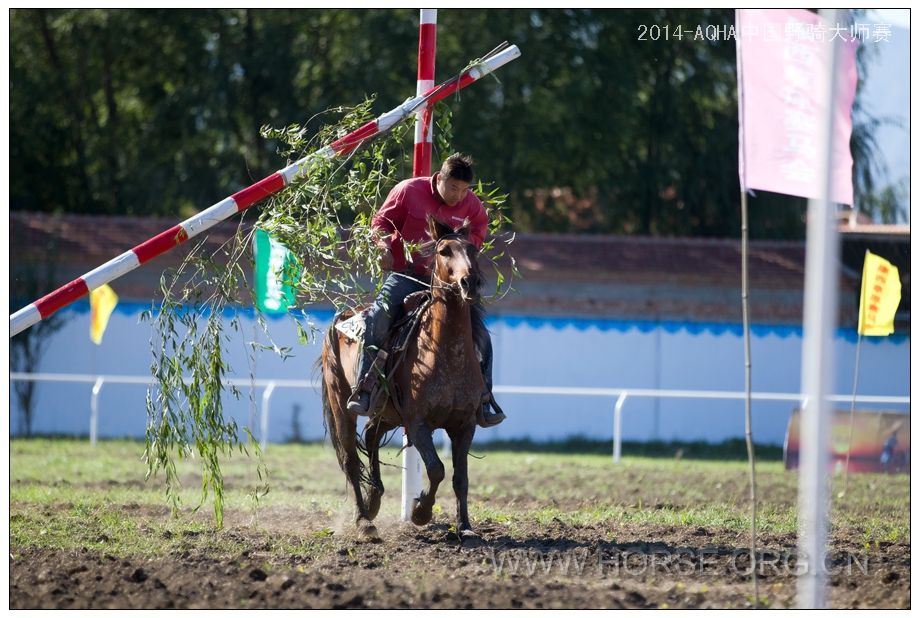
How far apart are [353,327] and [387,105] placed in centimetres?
1591

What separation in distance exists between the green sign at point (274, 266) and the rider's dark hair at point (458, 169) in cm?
126

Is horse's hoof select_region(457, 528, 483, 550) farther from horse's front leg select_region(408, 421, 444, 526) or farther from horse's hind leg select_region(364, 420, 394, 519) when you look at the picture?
horse's hind leg select_region(364, 420, 394, 519)

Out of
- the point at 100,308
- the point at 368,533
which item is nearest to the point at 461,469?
the point at 368,533

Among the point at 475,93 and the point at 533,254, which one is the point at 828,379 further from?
the point at 475,93

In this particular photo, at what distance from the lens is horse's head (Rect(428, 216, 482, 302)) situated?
22.1ft

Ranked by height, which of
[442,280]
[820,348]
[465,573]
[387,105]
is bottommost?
[465,573]

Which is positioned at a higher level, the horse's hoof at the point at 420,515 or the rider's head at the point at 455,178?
the rider's head at the point at 455,178

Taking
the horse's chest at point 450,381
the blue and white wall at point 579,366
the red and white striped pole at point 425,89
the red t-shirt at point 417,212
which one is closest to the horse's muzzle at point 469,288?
the horse's chest at point 450,381

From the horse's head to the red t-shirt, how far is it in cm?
27

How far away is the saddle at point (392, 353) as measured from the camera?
25.7 ft

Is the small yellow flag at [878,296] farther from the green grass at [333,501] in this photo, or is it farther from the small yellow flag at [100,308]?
the small yellow flag at [100,308]

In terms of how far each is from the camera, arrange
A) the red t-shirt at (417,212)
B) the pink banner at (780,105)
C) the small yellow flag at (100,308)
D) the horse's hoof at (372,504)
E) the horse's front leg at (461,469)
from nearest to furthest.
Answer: the pink banner at (780,105) → the horse's front leg at (461,469) → the red t-shirt at (417,212) → the horse's hoof at (372,504) → the small yellow flag at (100,308)

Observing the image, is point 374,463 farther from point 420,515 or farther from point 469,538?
point 469,538

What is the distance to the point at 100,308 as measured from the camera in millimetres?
18781
